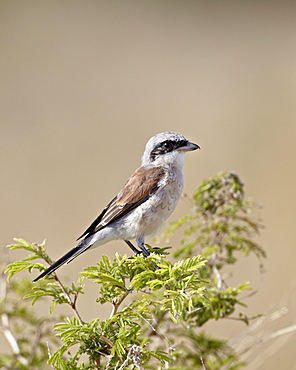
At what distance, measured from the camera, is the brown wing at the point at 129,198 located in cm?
242

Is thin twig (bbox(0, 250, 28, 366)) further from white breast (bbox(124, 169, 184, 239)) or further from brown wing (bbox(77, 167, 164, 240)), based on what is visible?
white breast (bbox(124, 169, 184, 239))

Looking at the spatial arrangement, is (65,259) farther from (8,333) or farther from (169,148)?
(169,148)

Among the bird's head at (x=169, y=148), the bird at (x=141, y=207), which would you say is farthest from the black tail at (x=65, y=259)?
the bird's head at (x=169, y=148)

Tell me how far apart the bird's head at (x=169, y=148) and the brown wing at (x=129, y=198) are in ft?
0.42

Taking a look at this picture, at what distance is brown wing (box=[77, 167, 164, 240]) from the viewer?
7.95 ft

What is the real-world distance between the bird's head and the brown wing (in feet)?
0.42

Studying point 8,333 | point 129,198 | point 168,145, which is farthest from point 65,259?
point 168,145

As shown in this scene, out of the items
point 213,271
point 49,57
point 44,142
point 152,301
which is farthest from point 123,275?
point 49,57

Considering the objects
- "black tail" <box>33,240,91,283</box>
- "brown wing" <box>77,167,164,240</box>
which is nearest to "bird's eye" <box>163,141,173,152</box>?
"brown wing" <box>77,167,164,240</box>

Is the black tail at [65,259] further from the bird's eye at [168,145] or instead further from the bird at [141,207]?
the bird's eye at [168,145]

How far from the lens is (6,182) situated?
6.39m

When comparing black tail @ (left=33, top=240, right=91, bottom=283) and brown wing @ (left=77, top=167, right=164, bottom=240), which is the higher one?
brown wing @ (left=77, top=167, right=164, bottom=240)

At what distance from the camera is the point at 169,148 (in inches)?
106

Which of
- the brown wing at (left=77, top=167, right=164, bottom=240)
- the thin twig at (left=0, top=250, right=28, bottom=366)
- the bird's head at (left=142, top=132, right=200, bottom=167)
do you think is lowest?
the thin twig at (left=0, top=250, right=28, bottom=366)
